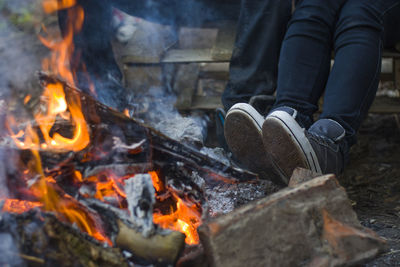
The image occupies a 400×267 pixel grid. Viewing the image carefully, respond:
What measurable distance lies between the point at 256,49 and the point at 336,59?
2.08 feet

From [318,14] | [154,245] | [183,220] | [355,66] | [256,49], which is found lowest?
[183,220]

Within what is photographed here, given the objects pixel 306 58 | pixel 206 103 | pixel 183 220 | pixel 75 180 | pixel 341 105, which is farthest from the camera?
pixel 206 103

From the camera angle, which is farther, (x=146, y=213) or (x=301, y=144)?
(x=301, y=144)

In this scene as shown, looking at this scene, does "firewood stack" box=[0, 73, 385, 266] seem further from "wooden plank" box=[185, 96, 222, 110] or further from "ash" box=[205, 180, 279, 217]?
"wooden plank" box=[185, 96, 222, 110]

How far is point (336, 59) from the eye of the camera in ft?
6.08

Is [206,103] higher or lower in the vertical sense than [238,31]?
lower

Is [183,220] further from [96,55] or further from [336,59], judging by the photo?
[96,55]

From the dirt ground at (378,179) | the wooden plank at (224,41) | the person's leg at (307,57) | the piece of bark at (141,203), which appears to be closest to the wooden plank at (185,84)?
the wooden plank at (224,41)

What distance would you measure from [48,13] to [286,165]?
417 cm

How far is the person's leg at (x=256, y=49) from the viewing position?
226 centimetres

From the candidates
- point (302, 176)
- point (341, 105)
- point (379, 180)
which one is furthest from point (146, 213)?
point (379, 180)

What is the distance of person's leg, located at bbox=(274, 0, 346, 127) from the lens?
193 centimetres

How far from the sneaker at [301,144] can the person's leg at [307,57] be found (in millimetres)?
245

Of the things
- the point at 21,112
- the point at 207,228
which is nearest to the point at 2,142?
the point at 207,228
